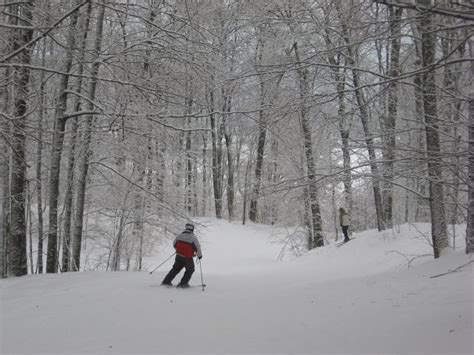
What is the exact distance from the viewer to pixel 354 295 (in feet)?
20.7

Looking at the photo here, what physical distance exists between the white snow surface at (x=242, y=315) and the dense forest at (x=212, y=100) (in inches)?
64.4

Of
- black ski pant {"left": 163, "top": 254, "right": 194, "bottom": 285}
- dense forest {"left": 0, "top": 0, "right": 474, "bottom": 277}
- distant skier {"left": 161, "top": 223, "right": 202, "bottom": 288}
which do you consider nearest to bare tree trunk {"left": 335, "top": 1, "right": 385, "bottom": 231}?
dense forest {"left": 0, "top": 0, "right": 474, "bottom": 277}

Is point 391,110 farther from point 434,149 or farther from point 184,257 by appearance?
→ point 184,257

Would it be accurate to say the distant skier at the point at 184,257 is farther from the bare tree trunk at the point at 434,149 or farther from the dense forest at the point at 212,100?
the bare tree trunk at the point at 434,149

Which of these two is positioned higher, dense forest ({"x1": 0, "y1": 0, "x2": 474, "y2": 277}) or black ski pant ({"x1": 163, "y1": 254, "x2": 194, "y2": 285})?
dense forest ({"x1": 0, "y1": 0, "x2": 474, "y2": 277})

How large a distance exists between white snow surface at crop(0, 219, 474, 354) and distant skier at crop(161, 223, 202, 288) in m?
0.31

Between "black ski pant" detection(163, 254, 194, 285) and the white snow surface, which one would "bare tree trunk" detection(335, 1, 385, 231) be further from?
"black ski pant" detection(163, 254, 194, 285)

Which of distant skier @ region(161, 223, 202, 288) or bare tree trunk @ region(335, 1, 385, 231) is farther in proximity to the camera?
distant skier @ region(161, 223, 202, 288)

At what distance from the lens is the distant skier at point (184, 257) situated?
820 cm

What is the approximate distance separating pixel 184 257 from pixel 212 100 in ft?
15.1

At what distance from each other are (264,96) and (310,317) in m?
5.45

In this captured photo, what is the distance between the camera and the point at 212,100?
433 inches

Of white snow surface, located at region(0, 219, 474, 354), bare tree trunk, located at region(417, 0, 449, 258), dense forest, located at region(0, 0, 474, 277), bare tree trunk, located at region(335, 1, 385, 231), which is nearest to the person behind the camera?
white snow surface, located at region(0, 219, 474, 354)

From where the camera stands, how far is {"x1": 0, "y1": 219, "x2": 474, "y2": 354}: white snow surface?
4.14 metres
